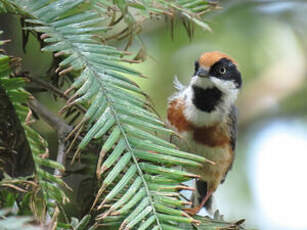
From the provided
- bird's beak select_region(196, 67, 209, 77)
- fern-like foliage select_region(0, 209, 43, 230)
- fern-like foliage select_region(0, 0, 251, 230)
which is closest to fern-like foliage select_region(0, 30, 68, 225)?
fern-like foliage select_region(0, 0, 251, 230)

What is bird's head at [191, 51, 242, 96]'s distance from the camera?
98.1 inches

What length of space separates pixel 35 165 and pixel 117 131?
0.18 m

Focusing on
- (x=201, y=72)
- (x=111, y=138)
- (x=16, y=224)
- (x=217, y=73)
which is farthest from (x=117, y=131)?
(x=217, y=73)

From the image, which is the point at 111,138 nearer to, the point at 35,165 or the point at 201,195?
the point at 35,165

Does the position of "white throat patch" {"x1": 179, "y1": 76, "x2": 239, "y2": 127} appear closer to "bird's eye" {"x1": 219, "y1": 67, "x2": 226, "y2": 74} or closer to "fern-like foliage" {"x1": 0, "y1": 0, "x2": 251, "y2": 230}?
"bird's eye" {"x1": 219, "y1": 67, "x2": 226, "y2": 74}

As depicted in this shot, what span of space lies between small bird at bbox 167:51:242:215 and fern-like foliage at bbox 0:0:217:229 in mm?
1271

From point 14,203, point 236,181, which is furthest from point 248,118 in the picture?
point 14,203

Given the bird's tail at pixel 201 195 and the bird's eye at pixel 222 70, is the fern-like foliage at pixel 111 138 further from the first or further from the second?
the bird's tail at pixel 201 195

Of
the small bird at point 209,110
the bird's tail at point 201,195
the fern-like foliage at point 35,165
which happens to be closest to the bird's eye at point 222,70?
the small bird at point 209,110

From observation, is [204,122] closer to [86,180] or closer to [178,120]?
[178,120]

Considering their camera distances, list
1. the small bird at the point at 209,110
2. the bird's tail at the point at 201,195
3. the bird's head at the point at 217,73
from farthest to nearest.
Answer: the bird's tail at the point at 201,195
the small bird at the point at 209,110
the bird's head at the point at 217,73

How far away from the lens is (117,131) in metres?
1.18

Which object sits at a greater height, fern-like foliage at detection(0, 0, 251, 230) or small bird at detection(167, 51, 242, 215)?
fern-like foliage at detection(0, 0, 251, 230)

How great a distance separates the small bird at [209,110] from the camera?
2598mm
